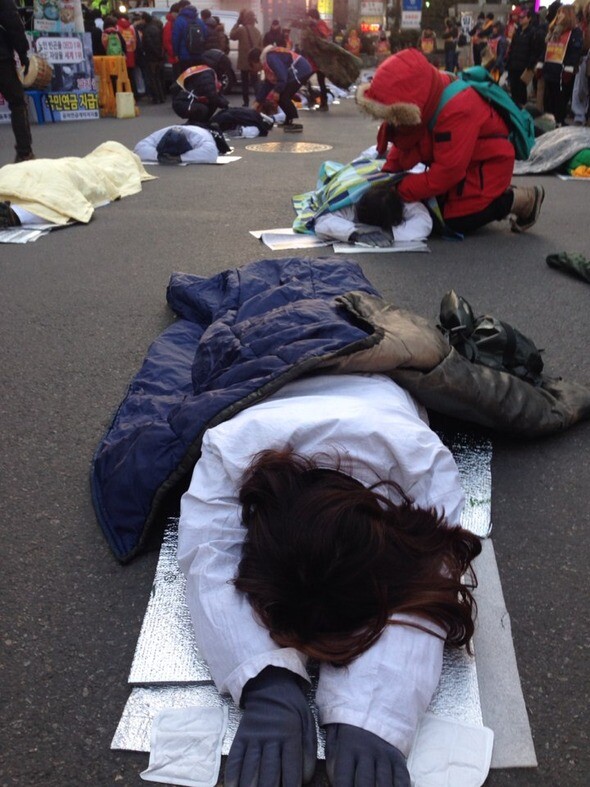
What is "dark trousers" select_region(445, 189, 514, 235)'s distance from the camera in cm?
462

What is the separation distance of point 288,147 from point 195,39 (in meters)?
4.15

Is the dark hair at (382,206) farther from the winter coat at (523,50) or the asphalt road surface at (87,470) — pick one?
the winter coat at (523,50)

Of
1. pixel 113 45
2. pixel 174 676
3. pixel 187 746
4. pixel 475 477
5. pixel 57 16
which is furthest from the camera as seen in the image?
pixel 113 45

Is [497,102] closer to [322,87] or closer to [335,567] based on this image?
[335,567]

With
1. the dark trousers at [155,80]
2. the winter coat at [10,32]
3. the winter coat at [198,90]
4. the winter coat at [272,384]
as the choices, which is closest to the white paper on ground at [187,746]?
the winter coat at [272,384]

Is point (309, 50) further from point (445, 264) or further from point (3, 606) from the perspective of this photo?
point (3, 606)

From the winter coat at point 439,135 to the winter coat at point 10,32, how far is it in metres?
3.78

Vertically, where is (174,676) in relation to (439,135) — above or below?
below

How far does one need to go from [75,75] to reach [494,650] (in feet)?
38.5

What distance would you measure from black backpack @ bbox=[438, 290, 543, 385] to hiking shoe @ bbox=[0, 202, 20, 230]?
3683mm

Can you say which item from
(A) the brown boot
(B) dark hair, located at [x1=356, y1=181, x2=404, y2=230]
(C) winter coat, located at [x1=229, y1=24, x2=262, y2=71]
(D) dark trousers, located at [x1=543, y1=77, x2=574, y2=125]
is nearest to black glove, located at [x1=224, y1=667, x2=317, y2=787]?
(B) dark hair, located at [x1=356, y1=181, x2=404, y2=230]

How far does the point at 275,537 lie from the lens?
1367mm

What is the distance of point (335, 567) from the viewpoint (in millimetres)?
1299

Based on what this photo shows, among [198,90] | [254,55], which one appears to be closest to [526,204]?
[198,90]
